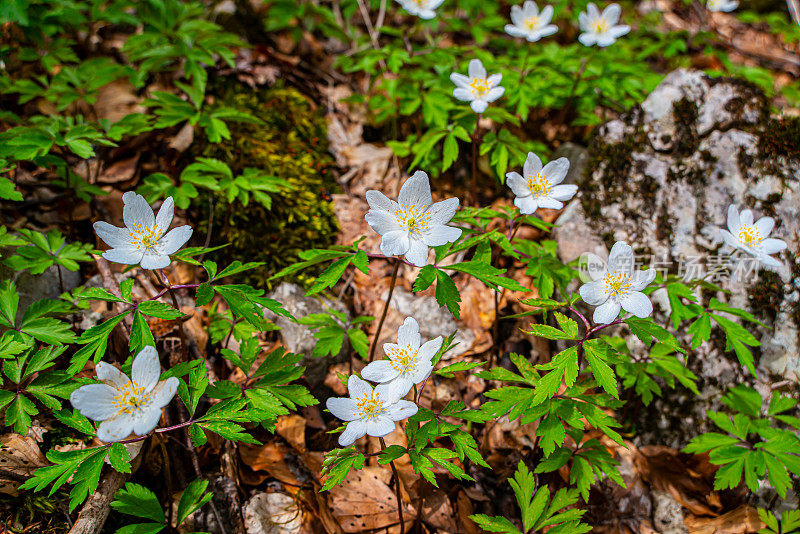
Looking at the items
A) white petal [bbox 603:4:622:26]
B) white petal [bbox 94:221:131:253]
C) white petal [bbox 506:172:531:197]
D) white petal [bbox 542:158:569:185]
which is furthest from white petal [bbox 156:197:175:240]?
white petal [bbox 603:4:622:26]

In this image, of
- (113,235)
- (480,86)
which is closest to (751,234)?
(480,86)

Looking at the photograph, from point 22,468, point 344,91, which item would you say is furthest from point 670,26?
point 22,468

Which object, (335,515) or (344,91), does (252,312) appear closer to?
(335,515)

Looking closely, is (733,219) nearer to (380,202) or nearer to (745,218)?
(745,218)

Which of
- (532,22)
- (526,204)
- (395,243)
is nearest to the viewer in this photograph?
(395,243)

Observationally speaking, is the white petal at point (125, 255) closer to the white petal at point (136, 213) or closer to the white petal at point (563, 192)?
the white petal at point (136, 213)

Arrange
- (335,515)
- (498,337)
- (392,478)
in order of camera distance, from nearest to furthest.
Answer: (335,515) < (392,478) < (498,337)

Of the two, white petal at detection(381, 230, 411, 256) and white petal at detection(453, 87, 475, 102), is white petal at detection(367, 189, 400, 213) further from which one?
white petal at detection(453, 87, 475, 102)
